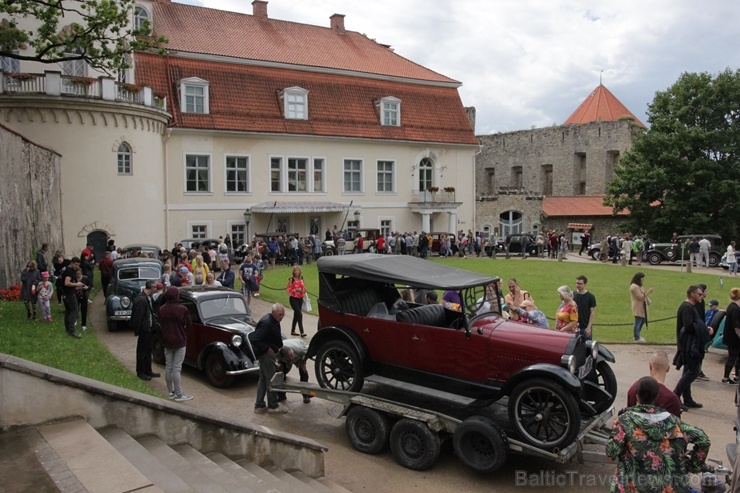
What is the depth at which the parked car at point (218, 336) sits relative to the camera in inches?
435

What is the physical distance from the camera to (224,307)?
12414mm

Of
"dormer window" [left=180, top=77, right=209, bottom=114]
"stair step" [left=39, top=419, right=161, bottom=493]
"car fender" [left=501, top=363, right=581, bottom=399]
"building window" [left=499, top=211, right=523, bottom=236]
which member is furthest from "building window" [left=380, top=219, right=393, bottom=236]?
"stair step" [left=39, top=419, right=161, bottom=493]

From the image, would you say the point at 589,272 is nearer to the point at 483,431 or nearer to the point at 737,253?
the point at 737,253

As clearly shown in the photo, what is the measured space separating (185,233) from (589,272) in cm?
1928

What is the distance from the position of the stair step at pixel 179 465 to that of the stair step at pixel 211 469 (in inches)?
4.9

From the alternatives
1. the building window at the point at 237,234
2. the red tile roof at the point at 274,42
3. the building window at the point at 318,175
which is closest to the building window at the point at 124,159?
the building window at the point at 237,234

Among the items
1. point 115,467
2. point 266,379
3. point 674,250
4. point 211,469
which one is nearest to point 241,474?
point 211,469

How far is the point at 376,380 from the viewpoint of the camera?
886 centimetres

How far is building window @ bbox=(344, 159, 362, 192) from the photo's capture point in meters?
36.5

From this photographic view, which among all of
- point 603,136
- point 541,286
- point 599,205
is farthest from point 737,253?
point 603,136

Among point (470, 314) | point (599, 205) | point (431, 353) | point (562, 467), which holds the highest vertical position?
point (599, 205)

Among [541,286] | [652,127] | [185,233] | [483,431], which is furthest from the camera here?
[652,127]

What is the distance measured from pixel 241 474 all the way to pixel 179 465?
25.6 inches

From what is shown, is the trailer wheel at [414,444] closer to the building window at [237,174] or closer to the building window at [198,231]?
the building window at [198,231]
